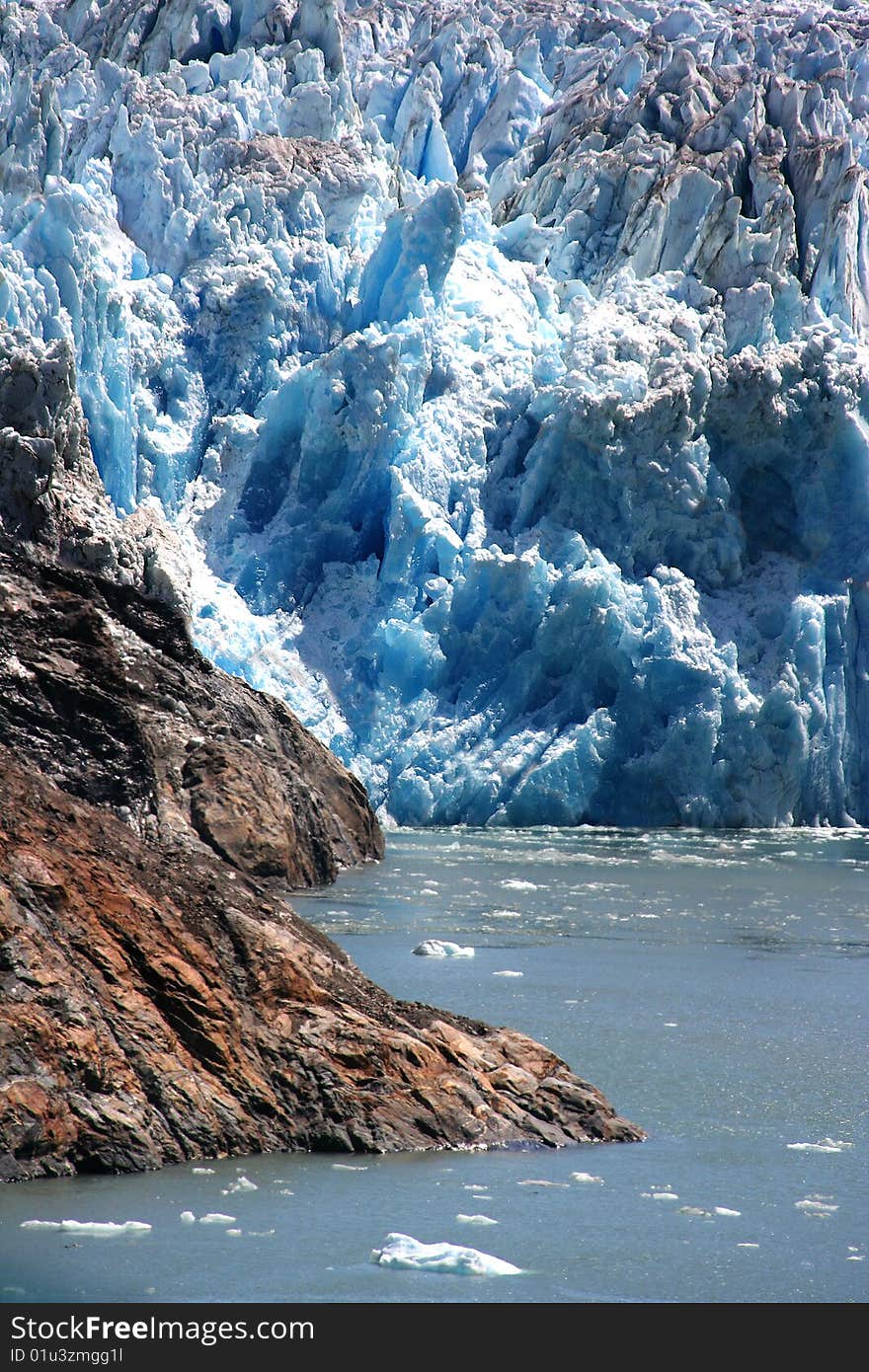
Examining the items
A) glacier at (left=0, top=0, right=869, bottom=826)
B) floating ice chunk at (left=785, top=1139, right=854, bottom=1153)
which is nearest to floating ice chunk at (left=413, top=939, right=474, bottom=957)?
floating ice chunk at (left=785, top=1139, right=854, bottom=1153)

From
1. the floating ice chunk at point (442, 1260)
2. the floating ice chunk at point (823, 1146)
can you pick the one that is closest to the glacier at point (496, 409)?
the floating ice chunk at point (823, 1146)

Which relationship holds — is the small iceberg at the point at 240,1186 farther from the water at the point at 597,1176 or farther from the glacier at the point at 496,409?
A: the glacier at the point at 496,409

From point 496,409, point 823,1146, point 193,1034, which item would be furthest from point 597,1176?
point 496,409

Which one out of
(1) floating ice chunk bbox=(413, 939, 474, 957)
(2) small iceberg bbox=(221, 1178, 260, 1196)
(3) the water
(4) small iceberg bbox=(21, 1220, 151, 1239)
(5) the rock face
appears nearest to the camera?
(3) the water

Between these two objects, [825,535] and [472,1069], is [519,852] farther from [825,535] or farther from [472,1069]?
[472,1069]

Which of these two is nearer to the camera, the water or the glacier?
the water

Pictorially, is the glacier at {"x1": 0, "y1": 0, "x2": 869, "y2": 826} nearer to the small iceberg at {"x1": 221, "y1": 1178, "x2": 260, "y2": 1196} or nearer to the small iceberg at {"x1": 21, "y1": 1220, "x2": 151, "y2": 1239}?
the small iceberg at {"x1": 221, "y1": 1178, "x2": 260, "y2": 1196}

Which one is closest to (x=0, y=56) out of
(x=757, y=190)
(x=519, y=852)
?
(x=757, y=190)
